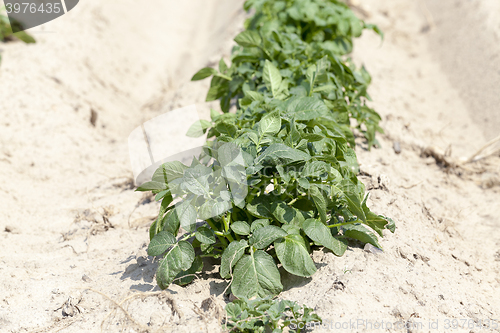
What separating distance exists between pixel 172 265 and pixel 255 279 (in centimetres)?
35

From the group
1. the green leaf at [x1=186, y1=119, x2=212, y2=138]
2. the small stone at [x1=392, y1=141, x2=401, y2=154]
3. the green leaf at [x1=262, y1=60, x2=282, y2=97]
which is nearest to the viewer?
the green leaf at [x1=186, y1=119, x2=212, y2=138]

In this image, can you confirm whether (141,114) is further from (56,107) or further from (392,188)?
(392,188)

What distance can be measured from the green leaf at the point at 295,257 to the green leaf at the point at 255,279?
0.06m

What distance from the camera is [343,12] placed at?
12.2ft

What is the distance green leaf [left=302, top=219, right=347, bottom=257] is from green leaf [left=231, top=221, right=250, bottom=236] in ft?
0.80

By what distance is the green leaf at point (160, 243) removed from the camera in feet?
5.61

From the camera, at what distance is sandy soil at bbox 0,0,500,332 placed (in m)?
1.75

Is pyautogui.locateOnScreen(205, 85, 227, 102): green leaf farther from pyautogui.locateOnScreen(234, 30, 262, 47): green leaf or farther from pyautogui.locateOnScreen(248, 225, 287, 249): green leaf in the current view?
pyautogui.locateOnScreen(248, 225, 287, 249): green leaf

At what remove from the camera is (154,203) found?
2857mm

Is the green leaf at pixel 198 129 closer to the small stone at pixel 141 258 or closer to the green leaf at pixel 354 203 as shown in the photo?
the small stone at pixel 141 258

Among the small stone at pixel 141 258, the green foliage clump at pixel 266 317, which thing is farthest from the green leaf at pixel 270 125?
the small stone at pixel 141 258

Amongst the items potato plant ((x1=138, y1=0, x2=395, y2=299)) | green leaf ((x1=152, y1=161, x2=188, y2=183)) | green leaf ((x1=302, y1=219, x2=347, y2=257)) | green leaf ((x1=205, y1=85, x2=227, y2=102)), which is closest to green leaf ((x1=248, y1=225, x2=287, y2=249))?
potato plant ((x1=138, y1=0, x2=395, y2=299))

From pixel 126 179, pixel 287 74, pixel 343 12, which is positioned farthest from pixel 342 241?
pixel 343 12

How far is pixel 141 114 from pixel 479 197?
350 cm
